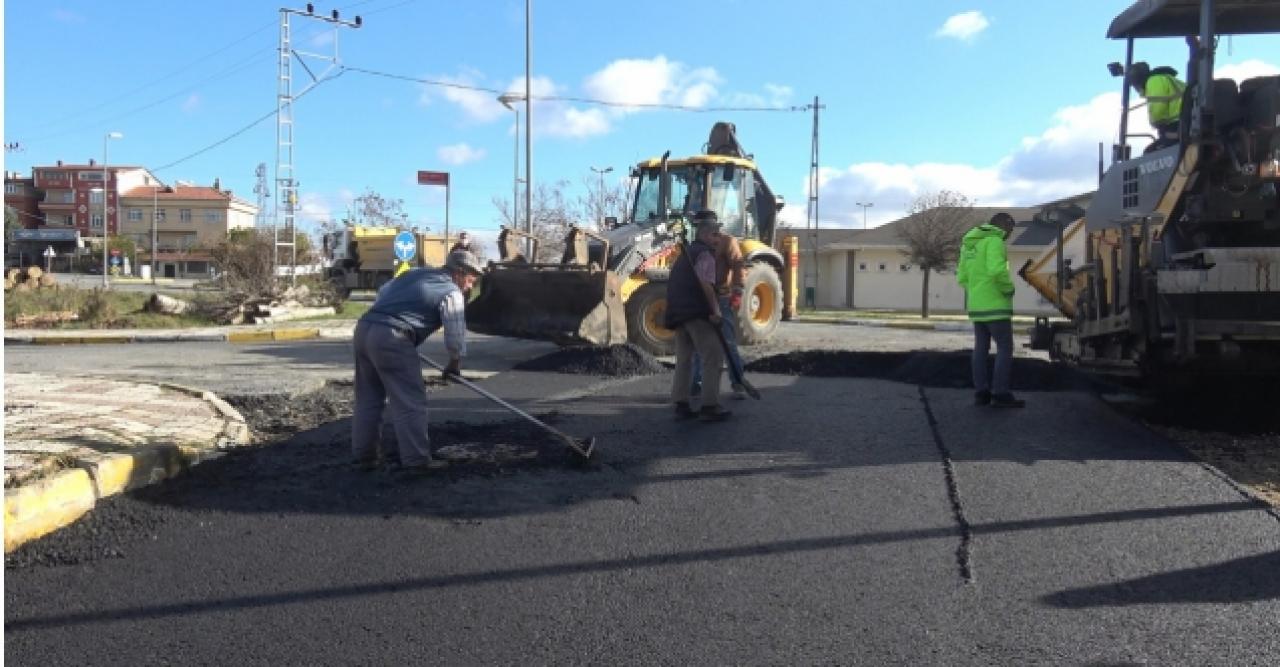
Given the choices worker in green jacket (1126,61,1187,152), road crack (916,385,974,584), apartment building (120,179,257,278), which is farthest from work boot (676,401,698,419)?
apartment building (120,179,257,278)

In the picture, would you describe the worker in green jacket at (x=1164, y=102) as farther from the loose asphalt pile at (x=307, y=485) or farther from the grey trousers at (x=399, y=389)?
the grey trousers at (x=399, y=389)

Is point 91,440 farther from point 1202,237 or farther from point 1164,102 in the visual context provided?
point 1164,102

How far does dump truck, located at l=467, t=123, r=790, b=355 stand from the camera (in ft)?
36.7

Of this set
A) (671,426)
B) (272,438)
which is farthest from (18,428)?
(671,426)

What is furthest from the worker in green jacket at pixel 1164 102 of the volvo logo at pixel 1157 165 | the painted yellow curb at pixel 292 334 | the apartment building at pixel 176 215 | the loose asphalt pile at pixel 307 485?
the apartment building at pixel 176 215

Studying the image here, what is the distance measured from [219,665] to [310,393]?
6139 mm

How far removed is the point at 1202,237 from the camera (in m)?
6.62

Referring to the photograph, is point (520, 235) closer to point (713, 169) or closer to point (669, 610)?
point (713, 169)

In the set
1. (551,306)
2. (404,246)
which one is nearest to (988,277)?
(551,306)

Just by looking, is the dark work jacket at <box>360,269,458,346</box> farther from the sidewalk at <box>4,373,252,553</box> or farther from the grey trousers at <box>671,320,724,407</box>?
the grey trousers at <box>671,320,724,407</box>

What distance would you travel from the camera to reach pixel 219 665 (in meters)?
3.04

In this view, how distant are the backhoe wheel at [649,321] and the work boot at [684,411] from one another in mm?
4555

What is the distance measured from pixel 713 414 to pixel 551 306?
16.0ft

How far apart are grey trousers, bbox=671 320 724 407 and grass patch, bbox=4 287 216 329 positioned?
13.9 m
